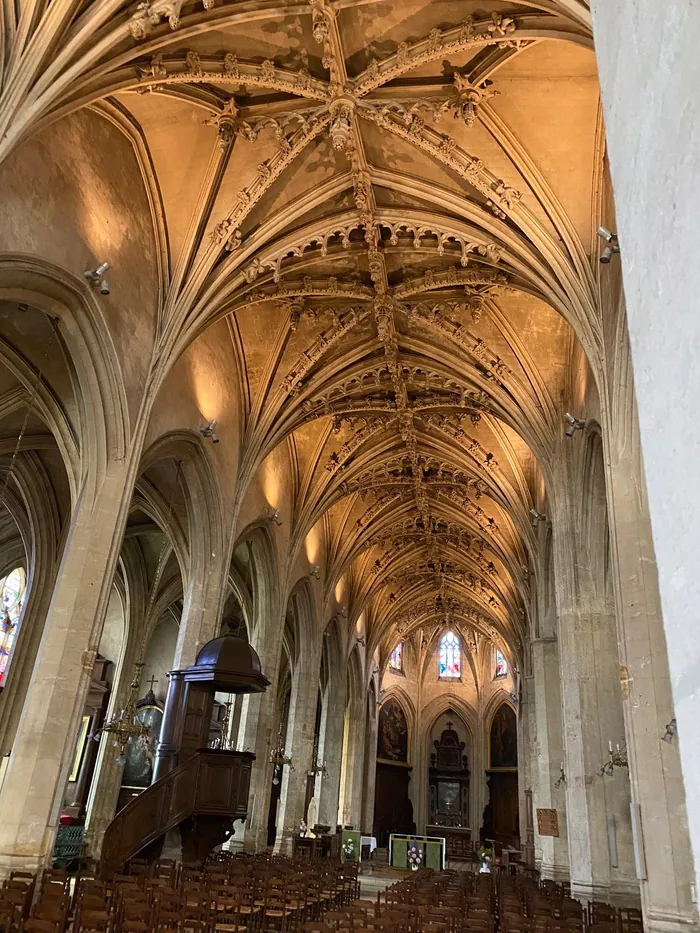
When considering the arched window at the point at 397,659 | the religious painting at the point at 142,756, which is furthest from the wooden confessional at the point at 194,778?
the arched window at the point at 397,659

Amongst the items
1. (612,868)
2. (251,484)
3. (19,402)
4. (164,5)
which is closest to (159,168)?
(164,5)

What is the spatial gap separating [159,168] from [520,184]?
6.38m

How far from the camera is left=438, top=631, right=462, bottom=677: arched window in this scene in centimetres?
4191

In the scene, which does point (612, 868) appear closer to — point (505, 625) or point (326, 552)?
point (326, 552)

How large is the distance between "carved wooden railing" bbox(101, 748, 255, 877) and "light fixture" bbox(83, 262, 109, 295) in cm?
832

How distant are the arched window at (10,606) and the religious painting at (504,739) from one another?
87.2 ft

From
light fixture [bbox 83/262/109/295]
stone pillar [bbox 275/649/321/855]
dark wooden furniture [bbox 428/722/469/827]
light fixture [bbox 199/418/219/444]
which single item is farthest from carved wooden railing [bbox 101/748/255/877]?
dark wooden furniture [bbox 428/722/469/827]

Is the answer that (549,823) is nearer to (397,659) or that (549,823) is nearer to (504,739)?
(504,739)

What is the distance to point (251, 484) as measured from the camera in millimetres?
18328

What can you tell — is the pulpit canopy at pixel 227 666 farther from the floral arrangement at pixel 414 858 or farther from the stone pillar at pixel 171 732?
the floral arrangement at pixel 414 858

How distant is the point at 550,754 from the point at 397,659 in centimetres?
2342

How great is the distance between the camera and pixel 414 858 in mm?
24766

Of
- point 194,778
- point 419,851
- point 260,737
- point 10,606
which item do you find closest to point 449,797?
point 419,851

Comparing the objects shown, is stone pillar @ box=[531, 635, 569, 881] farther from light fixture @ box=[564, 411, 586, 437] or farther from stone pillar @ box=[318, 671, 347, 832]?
stone pillar @ box=[318, 671, 347, 832]
